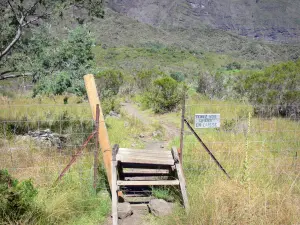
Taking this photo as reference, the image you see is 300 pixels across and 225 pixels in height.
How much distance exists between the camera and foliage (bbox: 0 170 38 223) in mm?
3350

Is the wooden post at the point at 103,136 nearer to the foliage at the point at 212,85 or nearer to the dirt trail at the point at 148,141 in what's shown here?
the dirt trail at the point at 148,141

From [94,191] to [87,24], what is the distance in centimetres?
573

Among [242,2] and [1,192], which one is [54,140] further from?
[242,2]

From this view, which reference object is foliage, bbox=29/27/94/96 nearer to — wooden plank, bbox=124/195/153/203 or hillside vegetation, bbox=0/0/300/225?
hillside vegetation, bbox=0/0/300/225

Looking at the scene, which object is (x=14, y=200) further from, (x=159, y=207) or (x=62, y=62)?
(x=62, y=62)

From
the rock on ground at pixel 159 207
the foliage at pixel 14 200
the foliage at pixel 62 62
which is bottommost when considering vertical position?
the rock on ground at pixel 159 207

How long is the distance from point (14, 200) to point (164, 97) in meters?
10.8

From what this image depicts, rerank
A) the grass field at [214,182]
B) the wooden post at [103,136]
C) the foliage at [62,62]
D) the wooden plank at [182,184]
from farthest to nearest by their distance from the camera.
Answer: the foliage at [62,62] → the wooden post at [103,136] → the wooden plank at [182,184] → the grass field at [214,182]

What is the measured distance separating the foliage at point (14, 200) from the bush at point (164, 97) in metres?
9.97

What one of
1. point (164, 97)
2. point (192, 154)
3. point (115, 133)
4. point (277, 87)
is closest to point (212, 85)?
point (164, 97)

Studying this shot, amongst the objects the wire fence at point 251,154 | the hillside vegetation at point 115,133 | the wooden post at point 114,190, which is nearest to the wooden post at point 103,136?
the wooden post at point 114,190

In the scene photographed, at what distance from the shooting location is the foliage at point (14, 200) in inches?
132

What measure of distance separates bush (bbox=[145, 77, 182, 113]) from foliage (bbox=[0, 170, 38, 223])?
9.97m

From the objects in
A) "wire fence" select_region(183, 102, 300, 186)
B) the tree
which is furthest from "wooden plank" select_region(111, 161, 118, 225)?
the tree
